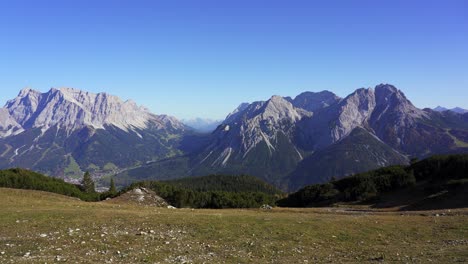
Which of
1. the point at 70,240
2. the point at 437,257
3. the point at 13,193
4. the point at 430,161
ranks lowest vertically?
the point at 437,257

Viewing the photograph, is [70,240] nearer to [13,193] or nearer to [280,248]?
[280,248]

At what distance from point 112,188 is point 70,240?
123 metres

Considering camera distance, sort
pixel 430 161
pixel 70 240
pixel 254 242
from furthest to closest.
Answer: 1. pixel 430 161
2. pixel 254 242
3. pixel 70 240

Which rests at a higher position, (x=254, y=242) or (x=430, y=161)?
(x=430, y=161)

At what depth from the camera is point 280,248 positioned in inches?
1091

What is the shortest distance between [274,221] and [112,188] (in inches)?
4638

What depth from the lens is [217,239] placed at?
30406 millimetres

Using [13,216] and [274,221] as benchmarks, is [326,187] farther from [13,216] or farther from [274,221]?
[13,216]

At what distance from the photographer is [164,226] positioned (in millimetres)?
34594

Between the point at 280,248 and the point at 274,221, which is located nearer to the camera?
the point at 280,248

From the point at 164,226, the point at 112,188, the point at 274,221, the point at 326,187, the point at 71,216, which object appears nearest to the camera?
the point at 164,226

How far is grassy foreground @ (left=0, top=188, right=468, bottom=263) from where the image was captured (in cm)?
2416

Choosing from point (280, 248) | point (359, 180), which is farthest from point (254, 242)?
point (359, 180)

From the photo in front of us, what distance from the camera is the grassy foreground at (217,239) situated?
79.3 ft
